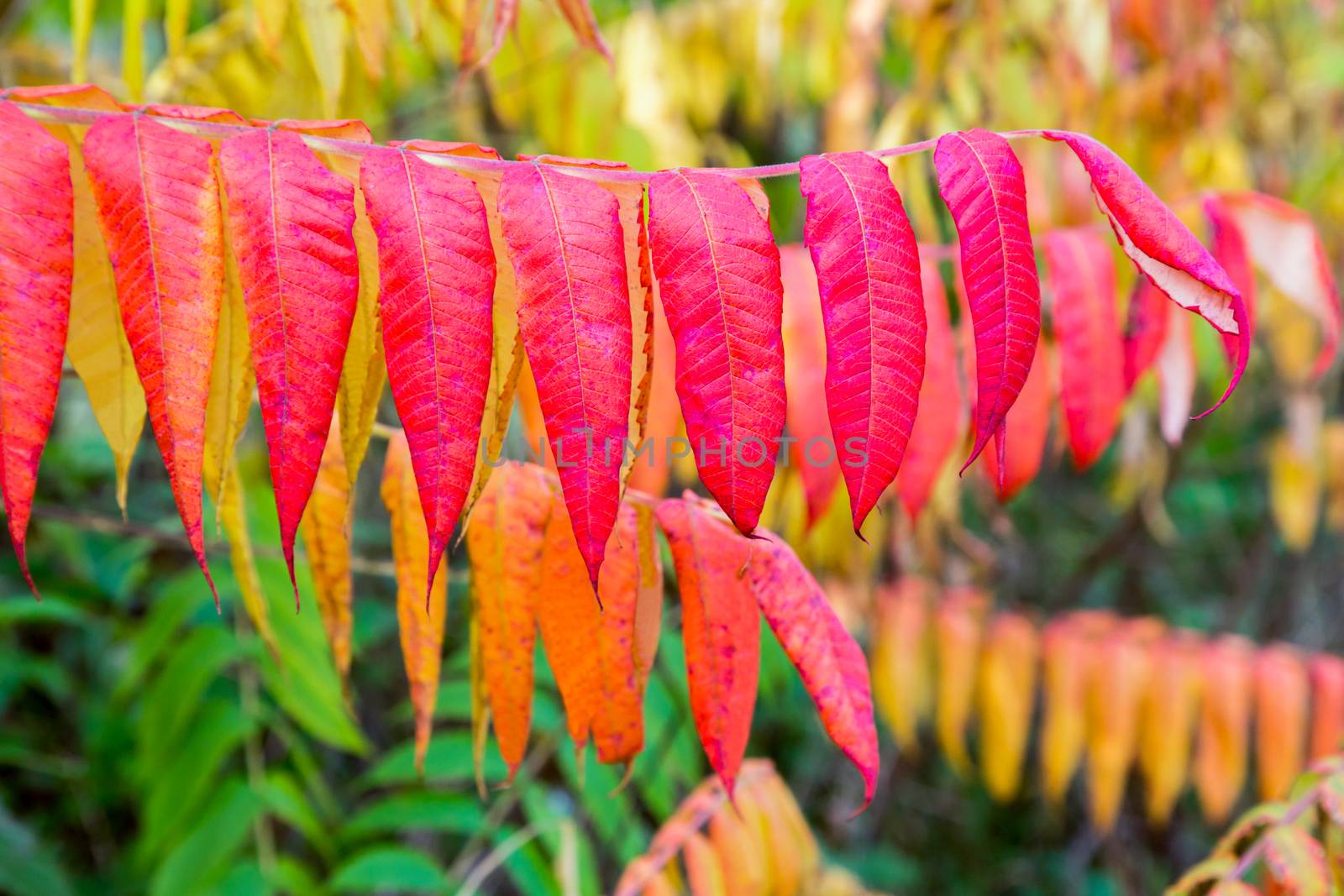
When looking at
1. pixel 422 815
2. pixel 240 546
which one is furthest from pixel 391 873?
pixel 240 546

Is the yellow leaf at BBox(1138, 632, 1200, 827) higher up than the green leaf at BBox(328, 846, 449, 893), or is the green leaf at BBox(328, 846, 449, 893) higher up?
the yellow leaf at BBox(1138, 632, 1200, 827)

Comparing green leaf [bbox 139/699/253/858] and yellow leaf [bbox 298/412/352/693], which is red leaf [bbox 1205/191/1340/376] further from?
green leaf [bbox 139/699/253/858]

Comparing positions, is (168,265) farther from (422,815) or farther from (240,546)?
(422,815)

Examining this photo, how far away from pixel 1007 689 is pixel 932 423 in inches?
41.2

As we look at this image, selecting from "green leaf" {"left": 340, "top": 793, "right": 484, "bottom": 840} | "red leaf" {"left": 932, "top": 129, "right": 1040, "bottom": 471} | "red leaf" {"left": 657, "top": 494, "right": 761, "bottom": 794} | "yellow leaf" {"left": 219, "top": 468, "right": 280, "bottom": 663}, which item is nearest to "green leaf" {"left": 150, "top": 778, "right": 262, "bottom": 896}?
"green leaf" {"left": 340, "top": 793, "right": 484, "bottom": 840}

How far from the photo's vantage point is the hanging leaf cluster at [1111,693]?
72.6 inches

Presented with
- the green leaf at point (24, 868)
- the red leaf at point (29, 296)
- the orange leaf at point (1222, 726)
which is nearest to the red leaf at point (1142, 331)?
the orange leaf at point (1222, 726)

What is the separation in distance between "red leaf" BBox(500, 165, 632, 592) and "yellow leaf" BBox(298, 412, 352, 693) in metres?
0.34

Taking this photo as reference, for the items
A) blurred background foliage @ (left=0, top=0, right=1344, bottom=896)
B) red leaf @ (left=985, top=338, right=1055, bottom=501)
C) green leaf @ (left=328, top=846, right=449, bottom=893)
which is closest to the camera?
red leaf @ (left=985, top=338, right=1055, bottom=501)

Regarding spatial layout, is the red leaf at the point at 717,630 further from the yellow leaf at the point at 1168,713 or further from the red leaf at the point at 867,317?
the yellow leaf at the point at 1168,713

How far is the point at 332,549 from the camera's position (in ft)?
3.14

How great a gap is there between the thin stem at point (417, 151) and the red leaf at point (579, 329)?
2.1 inches

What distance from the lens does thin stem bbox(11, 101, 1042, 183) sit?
0.75 m

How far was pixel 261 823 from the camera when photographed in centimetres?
168
